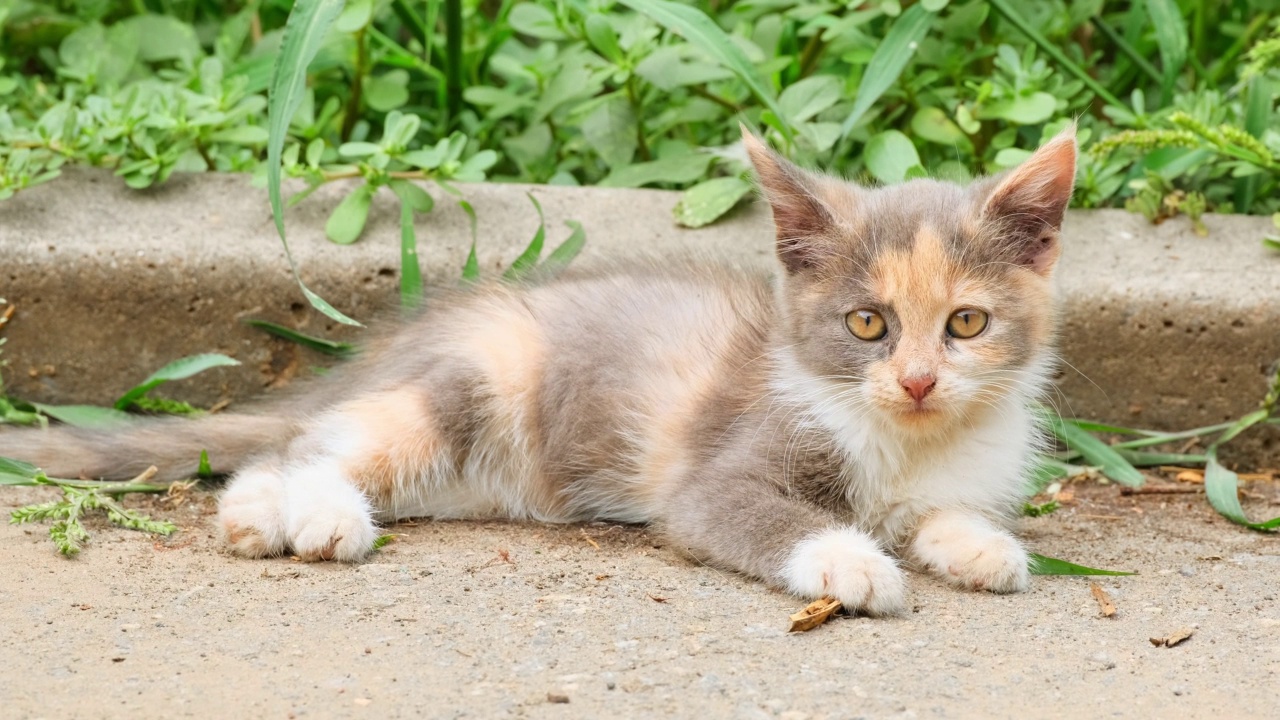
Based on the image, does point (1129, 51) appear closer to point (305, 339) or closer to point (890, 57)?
point (890, 57)

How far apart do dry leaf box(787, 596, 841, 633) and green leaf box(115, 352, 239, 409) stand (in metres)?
2.09

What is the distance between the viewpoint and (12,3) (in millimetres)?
5039

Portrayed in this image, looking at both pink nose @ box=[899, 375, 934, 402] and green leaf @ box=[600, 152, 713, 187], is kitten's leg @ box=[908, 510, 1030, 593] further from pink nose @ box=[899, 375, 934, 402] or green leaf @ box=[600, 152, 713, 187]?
green leaf @ box=[600, 152, 713, 187]

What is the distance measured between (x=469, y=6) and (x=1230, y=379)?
3279 millimetres

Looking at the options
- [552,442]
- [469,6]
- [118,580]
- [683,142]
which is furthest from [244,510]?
[469,6]

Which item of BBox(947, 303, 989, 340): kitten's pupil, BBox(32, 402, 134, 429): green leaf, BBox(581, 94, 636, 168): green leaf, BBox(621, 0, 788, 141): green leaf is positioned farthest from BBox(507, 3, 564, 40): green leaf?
BBox(947, 303, 989, 340): kitten's pupil

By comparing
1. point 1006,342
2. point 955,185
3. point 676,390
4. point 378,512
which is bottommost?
point 378,512

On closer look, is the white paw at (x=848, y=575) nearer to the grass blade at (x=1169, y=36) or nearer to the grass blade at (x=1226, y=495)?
the grass blade at (x=1226, y=495)

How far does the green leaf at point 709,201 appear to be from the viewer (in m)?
4.37

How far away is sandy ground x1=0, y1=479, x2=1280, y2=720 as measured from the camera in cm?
233

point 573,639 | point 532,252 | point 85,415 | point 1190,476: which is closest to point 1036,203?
point 1190,476

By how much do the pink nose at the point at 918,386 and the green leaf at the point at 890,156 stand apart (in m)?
1.36

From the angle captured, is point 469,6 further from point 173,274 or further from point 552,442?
point 552,442

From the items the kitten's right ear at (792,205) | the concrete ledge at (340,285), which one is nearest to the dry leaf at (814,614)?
the kitten's right ear at (792,205)
